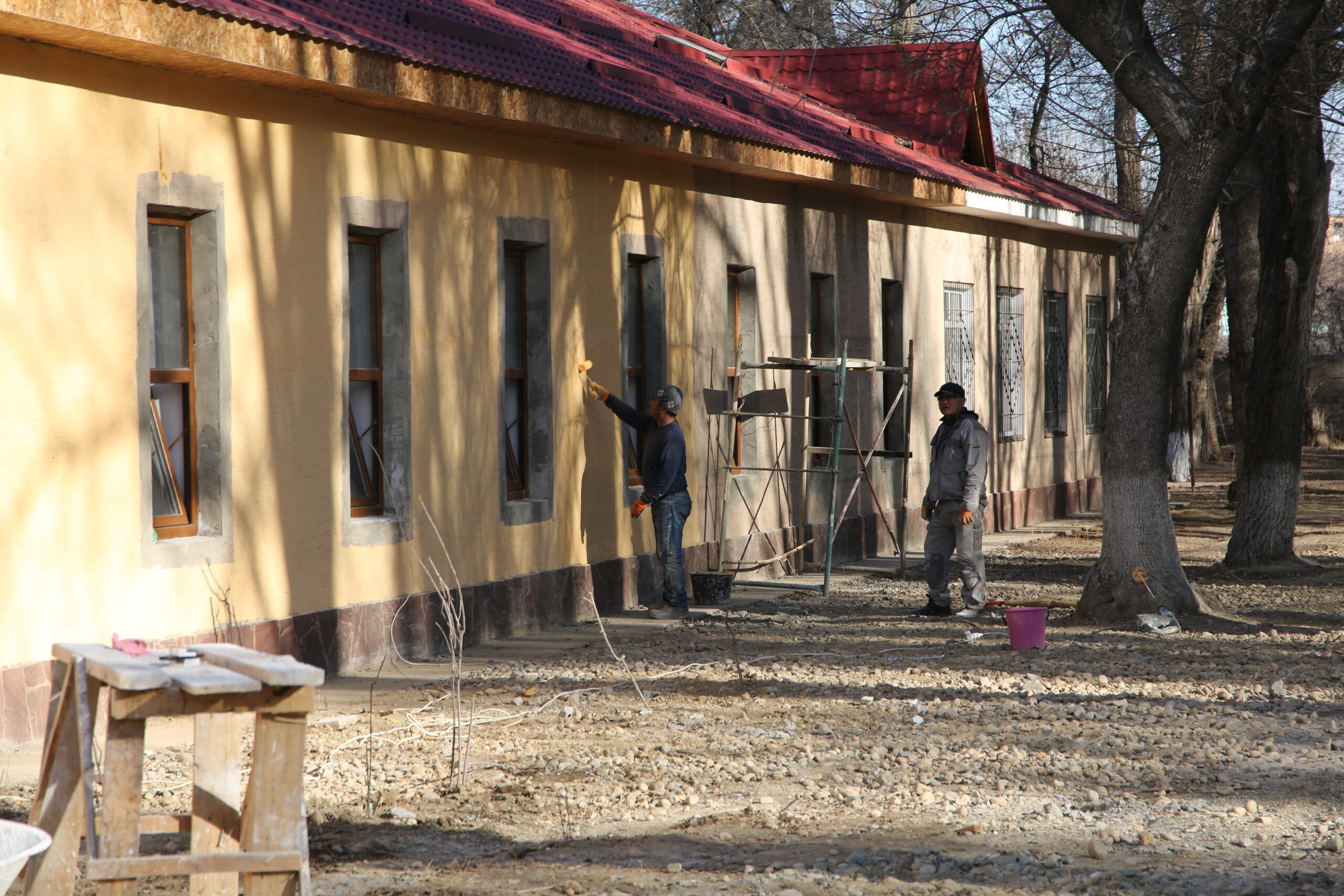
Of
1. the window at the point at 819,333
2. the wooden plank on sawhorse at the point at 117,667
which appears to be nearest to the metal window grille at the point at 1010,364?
the window at the point at 819,333

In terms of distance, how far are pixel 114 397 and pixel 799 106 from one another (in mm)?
10541

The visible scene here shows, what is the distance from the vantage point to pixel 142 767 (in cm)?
380

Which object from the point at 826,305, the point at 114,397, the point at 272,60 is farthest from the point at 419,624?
the point at 826,305

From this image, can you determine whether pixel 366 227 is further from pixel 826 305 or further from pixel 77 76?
pixel 826 305

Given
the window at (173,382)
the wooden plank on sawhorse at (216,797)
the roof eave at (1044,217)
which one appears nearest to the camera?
the wooden plank on sawhorse at (216,797)

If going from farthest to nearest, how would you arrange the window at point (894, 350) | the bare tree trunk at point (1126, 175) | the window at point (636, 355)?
the bare tree trunk at point (1126, 175)
the window at point (894, 350)
the window at point (636, 355)

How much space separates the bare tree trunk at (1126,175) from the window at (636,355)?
1186 centimetres

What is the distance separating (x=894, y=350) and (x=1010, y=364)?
3388mm

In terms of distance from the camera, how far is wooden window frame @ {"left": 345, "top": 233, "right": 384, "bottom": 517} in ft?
30.2

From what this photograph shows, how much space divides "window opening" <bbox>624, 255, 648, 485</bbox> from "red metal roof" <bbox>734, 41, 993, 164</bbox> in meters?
6.30

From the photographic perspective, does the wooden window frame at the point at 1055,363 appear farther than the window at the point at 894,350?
Yes

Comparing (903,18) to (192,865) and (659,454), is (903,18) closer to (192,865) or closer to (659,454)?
(659,454)

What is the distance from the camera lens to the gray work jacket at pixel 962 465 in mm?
10992

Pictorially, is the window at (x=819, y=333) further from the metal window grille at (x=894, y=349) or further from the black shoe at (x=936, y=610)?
the black shoe at (x=936, y=610)
